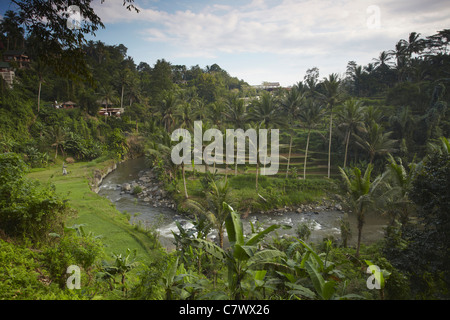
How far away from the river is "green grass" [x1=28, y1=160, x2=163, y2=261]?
37.0 inches

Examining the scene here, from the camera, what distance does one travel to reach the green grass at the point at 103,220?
10.1 metres

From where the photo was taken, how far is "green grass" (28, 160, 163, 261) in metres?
10.1

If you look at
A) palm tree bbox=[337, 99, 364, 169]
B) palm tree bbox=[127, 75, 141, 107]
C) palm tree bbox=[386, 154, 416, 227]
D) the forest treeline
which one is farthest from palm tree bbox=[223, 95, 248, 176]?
palm tree bbox=[127, 75, 141, 107]

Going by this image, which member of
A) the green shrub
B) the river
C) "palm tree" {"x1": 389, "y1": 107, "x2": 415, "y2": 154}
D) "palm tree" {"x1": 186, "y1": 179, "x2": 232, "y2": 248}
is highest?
"palm tree" {"x1": 389, "y1": 107, "x2": 415, "y2": 154}

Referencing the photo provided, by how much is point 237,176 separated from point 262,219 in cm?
550

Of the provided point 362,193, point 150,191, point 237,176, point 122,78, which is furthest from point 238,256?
point 122,78

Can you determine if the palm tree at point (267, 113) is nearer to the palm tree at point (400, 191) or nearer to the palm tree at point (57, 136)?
the palm tree at point (400, 191)

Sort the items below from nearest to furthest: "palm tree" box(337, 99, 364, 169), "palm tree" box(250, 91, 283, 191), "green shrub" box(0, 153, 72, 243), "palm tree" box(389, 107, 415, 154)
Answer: "green shrub" box(0, 153, 72, 243) → "palm tree" box(337, 99, 364, 169) → "palm tree" box(250, 91, 283, 191) → "palm tree" box(389, 107, 415, 154)

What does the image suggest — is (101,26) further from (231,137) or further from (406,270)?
(231,137)

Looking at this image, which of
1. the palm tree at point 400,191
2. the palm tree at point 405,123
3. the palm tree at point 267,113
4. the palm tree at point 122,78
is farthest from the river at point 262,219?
the palm tree at point 122,78

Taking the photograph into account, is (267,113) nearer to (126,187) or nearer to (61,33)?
(126,187)

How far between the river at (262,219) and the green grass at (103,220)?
94 centimetres

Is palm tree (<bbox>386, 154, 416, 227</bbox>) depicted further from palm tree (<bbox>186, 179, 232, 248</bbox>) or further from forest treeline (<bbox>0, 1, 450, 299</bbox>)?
palm tree (<bbox>186, 179, 232, 248</bbox>)
